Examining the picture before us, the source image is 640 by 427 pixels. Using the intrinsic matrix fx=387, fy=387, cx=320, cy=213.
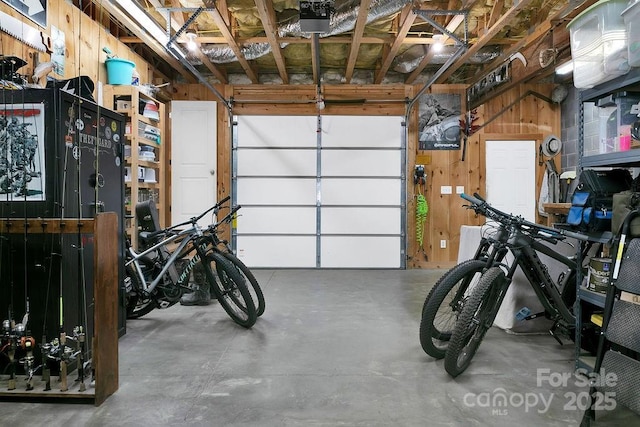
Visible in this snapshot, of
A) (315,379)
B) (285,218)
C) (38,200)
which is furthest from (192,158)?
(315,379)

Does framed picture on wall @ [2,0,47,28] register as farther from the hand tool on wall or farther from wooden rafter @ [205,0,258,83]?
wooden rafter @ [205,0,258,83]

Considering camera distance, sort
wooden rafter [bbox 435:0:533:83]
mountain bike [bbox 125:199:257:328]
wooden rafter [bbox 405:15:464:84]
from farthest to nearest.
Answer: wooden rafter [bbox 405:15:464:84] < wooden rafter [bbox 435:0:533:83] < mountain bike [bbox 125:199:257:328]

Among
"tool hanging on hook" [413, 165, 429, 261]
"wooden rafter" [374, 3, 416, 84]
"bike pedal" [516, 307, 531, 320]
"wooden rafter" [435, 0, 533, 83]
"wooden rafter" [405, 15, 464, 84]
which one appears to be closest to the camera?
"bike pedal" [516, 307, 531, 320]

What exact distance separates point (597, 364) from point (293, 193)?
200 inches

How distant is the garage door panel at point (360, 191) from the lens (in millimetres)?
6473

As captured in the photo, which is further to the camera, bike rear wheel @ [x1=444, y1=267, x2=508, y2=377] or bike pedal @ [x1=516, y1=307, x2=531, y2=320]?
bike pedal @ [x1=516, y1=307, x2=531, y2=320]

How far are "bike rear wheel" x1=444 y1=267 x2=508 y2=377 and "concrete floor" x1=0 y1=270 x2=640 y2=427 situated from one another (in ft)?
0.37

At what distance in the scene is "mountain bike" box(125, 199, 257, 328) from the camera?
322 cm

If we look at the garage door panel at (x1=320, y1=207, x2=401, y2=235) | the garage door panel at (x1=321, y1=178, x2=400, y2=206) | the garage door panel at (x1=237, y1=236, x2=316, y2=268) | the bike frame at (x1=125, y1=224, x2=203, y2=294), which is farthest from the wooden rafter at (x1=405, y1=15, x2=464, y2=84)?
the bike frame at (x1=125, y1=224, x2=203, y2=294)

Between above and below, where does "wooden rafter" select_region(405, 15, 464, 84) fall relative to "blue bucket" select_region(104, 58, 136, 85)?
above

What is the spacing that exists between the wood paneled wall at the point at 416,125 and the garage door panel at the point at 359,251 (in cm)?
33

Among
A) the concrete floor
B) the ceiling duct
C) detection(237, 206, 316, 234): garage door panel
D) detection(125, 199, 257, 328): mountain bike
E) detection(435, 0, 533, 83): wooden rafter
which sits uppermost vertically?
the ceiling duct

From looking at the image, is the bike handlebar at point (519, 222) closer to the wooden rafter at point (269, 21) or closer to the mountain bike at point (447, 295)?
the mountain bike at point (447, 295)

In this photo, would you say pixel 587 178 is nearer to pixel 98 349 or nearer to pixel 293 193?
pixel 98 349
